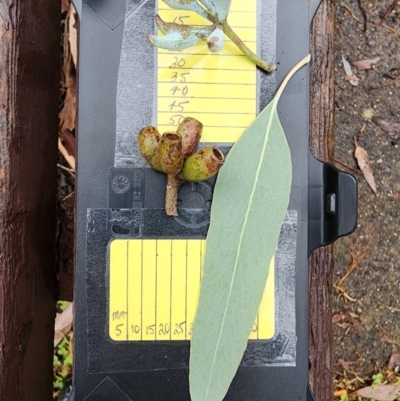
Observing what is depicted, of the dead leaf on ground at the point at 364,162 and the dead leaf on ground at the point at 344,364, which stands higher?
the dead leaf on ground at the point at 364,162

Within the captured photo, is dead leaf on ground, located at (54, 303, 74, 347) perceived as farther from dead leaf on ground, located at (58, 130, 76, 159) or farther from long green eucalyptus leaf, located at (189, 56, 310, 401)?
long green eucalyptus leaf, located at (189, 56, 310, 401)

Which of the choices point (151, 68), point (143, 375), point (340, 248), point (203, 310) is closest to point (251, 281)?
point (203, 310)

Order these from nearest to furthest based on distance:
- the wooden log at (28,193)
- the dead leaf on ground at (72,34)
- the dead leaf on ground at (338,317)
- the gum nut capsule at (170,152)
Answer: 1. the gum nut capsule at (170,152)
2. the wooden log at (28,193)
3. the dead leaf on ground at (72,34)
4. the dead leaf on ground at (338,317)

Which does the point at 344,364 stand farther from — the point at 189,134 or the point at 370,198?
the point at 189,134

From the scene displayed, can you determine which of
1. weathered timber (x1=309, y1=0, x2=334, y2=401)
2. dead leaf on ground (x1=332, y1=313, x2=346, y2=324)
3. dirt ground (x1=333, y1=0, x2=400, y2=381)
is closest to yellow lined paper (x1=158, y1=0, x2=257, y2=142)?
weathered timber (x1=309, y1=0, x2=334, y2=401)

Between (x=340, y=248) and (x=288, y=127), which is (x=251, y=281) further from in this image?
(x=340, y=248)

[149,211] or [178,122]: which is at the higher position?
[178,122]

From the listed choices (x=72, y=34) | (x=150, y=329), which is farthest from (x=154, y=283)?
(x=72, y=34)

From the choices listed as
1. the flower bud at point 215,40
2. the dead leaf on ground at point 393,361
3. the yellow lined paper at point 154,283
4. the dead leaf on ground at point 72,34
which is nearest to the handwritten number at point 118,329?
the yellow lined paper at point 154,283

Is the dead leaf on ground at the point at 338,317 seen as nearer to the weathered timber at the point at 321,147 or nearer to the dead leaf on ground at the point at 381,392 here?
the dead leaf on ground at the point at 381,392
